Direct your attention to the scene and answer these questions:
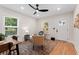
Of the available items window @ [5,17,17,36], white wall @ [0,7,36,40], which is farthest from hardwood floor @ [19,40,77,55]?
window @ [5,17,17,36]

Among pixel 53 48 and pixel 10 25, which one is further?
pixel 53 48

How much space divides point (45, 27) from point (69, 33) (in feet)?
2.22

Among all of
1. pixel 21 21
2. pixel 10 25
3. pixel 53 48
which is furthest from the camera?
pixel 53 48

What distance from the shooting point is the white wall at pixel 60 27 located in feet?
8.84

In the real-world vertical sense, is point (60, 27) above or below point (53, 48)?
above

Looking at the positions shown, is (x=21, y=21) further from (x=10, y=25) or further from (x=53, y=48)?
(x=53, y=48)

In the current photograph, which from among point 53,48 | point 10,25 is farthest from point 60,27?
point 53,48

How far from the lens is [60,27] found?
278 cm

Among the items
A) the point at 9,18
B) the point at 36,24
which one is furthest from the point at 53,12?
the point at 9,18

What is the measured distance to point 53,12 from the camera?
2869 millimetres

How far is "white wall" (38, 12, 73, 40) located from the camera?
2.70 metres

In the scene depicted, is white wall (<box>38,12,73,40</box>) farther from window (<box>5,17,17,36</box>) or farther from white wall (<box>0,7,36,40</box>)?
window (<box>5,17,17,36</box>)

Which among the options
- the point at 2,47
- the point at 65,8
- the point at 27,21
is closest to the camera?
the point at 2,47
